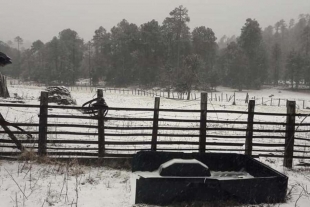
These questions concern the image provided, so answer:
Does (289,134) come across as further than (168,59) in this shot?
No

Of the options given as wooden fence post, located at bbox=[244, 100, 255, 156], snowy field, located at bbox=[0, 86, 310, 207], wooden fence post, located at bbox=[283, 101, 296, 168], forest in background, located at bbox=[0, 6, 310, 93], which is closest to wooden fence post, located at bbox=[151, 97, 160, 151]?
snowy field, located at bbox=[0, 86, 310, 207]

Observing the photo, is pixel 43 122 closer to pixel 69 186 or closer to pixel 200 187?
pixel 69 186

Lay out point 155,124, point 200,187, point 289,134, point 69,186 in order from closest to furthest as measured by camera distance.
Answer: point 200,187
point 69,186
point 155,124
point 289,134

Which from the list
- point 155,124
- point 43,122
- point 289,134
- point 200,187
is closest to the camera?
point 200,187

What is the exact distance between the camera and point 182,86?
48594 mm

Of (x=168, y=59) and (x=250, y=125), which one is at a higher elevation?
(x=168, y=59)

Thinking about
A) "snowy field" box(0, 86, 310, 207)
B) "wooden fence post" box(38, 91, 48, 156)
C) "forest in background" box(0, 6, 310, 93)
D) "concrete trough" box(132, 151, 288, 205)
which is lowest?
"snowy field" box(0, 86, 310, 207)

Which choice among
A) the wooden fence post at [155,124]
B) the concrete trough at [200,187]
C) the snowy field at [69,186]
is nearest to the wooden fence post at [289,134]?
the snowy field at [69,186]

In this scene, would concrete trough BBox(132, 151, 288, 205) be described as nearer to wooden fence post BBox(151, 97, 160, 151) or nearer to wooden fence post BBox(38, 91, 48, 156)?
wooden fence post BBox(151, 97, 160, 151)

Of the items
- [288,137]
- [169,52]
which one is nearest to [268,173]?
[288,137]

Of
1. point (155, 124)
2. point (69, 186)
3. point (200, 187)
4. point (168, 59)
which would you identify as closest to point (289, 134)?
point (155, 124)

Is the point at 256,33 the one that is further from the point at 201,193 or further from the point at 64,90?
the point at 201,193

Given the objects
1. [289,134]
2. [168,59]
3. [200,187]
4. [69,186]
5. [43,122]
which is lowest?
[69,186]

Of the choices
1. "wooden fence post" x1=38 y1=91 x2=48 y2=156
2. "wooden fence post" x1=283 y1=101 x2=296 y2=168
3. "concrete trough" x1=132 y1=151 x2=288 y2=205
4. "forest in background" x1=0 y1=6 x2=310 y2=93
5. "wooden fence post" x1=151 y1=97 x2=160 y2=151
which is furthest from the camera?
"forest in background" x1=0 y1=6 x2=310 y2=93
